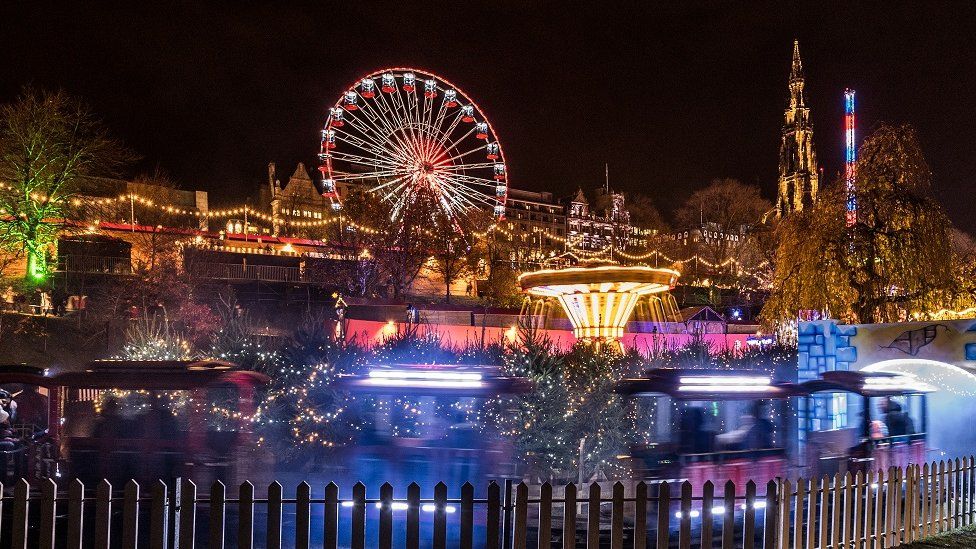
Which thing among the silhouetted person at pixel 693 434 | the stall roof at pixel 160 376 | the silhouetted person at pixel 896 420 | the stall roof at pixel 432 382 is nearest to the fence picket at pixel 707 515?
the silhouetted person at pixel 693 434

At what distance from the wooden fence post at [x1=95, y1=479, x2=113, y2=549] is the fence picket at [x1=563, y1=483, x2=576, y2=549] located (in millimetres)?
3327

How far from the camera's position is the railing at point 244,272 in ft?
152

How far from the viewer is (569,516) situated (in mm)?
6684

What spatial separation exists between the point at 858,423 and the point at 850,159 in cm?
2309

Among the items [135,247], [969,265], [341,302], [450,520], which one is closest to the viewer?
[450,520]

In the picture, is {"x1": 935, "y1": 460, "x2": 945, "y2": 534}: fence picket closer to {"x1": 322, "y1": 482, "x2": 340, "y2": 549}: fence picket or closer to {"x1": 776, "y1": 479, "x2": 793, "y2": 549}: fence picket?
{"x1": 776, "y1": 479, "x2": 793, "y2": 549}: fence picket

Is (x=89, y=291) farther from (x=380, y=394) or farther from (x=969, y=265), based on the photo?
(x=969, y=265)

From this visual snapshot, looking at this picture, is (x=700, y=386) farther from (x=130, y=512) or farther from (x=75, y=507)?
(x=75, y=507)

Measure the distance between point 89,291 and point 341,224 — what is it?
15.4m

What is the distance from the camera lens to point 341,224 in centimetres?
5359

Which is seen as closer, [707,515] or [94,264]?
[707,515]

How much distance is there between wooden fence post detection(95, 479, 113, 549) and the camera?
608 cm

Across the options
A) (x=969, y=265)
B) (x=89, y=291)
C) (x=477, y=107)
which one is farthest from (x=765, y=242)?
(x=89, y=291)

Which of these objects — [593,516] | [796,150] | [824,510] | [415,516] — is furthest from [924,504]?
[796,150]
